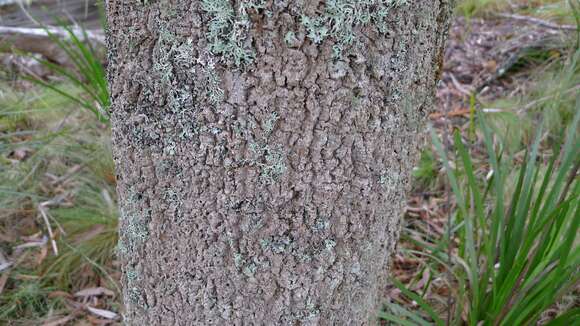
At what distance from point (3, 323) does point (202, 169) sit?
1272 mm

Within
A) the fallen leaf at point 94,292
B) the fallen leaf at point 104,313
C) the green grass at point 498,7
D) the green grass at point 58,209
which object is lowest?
the fallen leaf at point 104,313

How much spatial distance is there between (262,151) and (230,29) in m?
0.21

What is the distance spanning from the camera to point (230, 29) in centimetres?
77

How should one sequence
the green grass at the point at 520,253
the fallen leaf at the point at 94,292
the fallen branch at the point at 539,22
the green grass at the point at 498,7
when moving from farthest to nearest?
the green grass at the point at 498,7, the fallen branch at the point at 539,22, the fallen leaf at the point at 94,292, the green grass at the point at 520,253

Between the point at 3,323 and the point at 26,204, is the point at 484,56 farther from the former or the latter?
the point at 3,323

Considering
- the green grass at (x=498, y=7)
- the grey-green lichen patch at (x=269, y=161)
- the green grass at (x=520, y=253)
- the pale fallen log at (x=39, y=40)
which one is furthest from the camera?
the green grass at (x=498, y=7)

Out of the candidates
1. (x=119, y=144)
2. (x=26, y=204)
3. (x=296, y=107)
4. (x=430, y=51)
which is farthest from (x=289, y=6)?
(x=26, y=204)

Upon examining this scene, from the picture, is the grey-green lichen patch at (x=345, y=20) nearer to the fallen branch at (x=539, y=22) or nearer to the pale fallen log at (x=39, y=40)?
the fallen branch at (x=539, y=22)

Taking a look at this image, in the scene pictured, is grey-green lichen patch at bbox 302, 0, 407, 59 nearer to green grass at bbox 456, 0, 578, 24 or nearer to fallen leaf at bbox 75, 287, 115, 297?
fallen leaf at bbox 75, 287, 115, 297

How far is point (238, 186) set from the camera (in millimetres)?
894

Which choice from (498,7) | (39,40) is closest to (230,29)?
(39,40)

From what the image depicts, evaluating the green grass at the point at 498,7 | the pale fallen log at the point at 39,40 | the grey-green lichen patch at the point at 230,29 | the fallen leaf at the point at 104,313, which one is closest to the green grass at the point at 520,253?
the grey-green lichen patch at the point at 230,29

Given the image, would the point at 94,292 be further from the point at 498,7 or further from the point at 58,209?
the point at 498,7

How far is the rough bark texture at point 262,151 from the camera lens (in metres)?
0.80
